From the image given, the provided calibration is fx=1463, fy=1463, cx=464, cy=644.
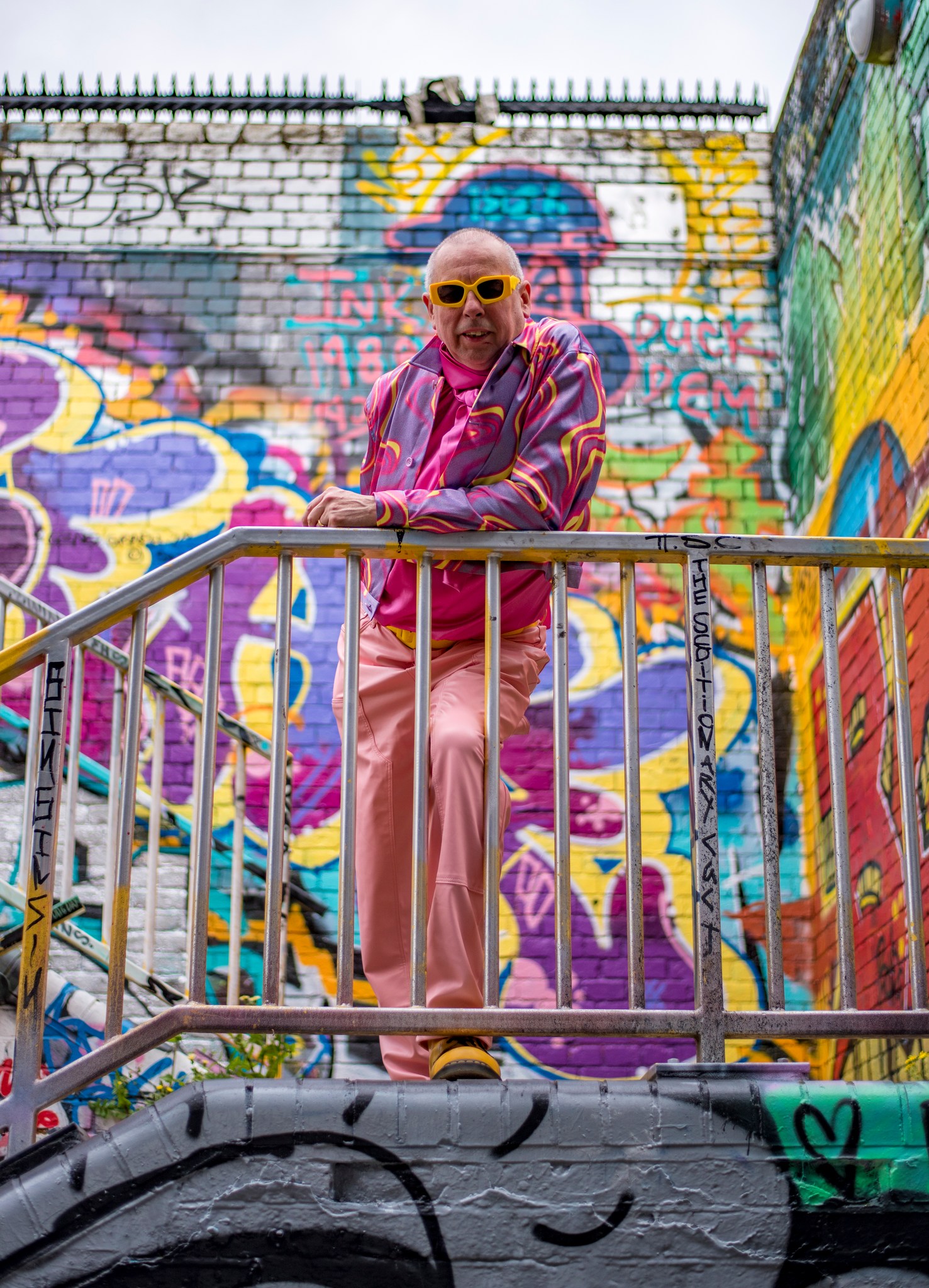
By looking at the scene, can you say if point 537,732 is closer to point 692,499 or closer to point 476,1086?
point 692,499

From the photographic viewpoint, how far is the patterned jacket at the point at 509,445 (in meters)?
2.76

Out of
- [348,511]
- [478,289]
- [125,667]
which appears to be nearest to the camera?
[348,511]

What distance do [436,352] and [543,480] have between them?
1.62 ft

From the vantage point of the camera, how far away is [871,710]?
5617 mm

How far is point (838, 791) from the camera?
2617 mm

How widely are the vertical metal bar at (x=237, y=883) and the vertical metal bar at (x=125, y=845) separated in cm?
201

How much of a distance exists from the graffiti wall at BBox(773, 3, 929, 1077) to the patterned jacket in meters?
2.19

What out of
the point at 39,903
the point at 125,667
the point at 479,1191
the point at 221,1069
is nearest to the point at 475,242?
the point at 39,903

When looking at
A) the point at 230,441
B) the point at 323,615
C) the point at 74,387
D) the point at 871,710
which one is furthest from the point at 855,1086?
the point at 74,387

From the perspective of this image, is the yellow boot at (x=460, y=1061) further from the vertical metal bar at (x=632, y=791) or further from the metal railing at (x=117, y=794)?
the metal railing at (x=117, y=794)

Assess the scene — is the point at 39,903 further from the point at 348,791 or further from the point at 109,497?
the point at 109,497

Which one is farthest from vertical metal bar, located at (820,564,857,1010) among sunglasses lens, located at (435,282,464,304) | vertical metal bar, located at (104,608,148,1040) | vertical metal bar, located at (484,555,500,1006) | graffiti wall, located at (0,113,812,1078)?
graffiti wall, located at (0,113,812,1078)

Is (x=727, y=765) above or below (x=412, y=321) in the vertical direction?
below

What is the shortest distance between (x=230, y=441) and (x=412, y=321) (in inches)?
43.2
